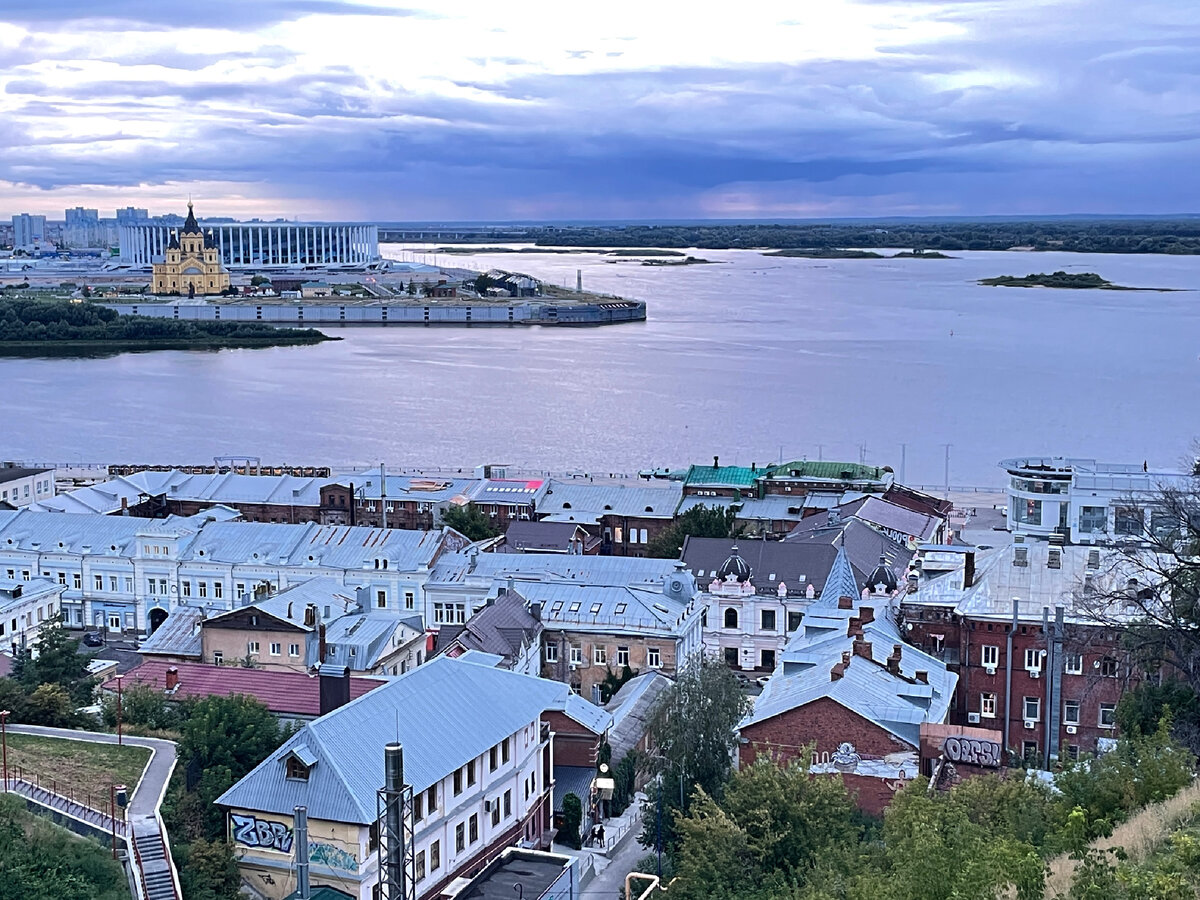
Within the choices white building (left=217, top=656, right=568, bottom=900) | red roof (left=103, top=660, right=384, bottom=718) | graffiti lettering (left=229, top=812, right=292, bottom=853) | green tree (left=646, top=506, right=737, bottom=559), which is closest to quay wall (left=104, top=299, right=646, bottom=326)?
green tree (left=646, top=506, right=737, bottom=559)

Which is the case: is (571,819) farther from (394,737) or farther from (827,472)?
(827,472)

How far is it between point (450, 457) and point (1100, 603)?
75.9ft

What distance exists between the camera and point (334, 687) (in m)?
11.3

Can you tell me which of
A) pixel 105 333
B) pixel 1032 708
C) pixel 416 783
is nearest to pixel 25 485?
pixel 416 783

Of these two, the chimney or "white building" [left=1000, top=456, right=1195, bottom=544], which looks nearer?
the chimney

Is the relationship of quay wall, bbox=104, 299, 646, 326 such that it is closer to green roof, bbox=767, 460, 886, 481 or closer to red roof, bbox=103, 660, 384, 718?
green roof, bbox=767, 460, 886, 481

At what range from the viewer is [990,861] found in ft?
18.0

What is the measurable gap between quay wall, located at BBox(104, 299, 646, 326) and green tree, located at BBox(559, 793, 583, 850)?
6491 cm

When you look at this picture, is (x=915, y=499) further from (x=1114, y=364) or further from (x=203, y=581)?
(x=1114, y=364)

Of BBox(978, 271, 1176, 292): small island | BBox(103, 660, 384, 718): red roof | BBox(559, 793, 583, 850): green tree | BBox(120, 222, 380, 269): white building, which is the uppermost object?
BBox(120, 222, 380, 269): white building

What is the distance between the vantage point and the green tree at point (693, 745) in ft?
34.5

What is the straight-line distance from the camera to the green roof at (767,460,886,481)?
81.6 feet

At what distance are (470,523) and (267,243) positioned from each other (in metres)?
96.3

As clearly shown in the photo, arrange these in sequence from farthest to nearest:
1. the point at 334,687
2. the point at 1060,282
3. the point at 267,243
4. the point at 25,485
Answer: the point at 267,243 → the point at 1060,282 → the point at 25,485 → the point at 334,687
